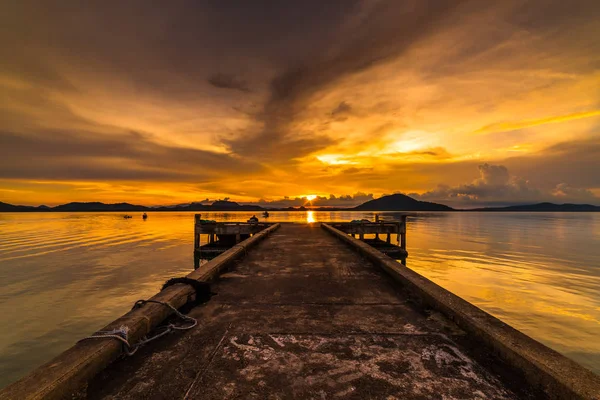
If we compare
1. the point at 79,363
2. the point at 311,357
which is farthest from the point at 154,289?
the point at 311,357

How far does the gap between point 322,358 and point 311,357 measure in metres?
0.12

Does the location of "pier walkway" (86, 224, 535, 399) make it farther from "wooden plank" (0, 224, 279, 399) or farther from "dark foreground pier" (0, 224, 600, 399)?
"wooden plank" (0, 224, 279, 399)

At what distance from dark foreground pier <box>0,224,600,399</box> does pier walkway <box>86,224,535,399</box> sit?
12 mm

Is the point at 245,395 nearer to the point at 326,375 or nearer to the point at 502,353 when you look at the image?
the point at 326,375

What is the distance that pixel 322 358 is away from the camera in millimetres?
3074

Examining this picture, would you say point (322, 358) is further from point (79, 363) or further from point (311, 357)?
point (79, 363)

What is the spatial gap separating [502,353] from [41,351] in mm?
10672

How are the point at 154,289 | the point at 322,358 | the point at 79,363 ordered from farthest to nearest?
the point at 154,289 < the point at 322,358 < the point at 79,363

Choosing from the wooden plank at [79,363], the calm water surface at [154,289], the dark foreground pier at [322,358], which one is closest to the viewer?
the wooden plank at [79,363]

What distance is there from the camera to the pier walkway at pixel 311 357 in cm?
256

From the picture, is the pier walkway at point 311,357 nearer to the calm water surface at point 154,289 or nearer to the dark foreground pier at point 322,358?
the dark foreground pier at point 322,358

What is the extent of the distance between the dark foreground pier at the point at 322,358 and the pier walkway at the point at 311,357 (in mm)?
12

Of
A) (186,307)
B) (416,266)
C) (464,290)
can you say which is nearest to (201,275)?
(186,307)

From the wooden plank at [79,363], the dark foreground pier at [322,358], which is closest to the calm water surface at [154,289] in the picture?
the wooden plank at [79,363]
